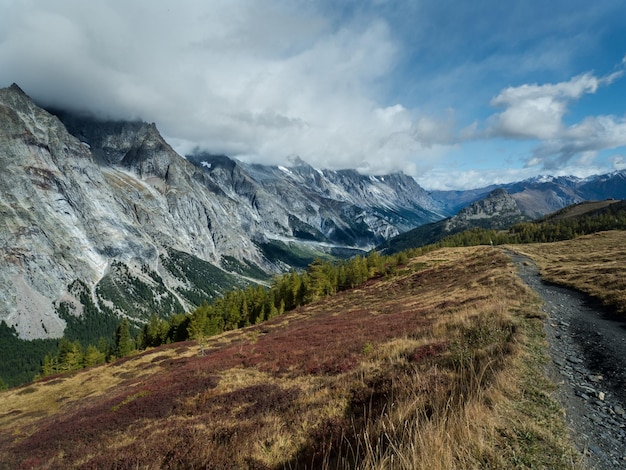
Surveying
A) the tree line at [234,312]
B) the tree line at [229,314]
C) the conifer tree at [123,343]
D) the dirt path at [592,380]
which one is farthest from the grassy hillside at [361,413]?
the conifer tree at [123,343]

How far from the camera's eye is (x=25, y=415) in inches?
1431

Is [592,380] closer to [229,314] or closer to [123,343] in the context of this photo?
[229,314]

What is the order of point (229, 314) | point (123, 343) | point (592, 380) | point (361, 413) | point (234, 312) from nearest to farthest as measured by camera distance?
1. point (361, 413)
2. point (592, 380)
3. point (123, 343)
4. point (234, 312)
5. point (229, 314)

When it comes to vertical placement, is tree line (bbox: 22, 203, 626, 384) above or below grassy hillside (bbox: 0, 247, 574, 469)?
below

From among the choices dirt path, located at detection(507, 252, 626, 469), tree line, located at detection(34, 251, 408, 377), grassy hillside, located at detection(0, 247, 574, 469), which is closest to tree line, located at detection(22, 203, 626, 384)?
tree line, located at detection(34, 251, 408, 377)

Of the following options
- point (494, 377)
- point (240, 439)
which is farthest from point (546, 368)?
point (240, 439)

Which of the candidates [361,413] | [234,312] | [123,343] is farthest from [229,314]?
[361,413]

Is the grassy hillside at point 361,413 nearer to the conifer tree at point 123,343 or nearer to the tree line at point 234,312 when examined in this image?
the tree line at point 234,312

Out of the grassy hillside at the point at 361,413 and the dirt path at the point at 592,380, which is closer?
the grassy hillside at the point at 361,413

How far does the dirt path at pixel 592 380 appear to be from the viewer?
559cm

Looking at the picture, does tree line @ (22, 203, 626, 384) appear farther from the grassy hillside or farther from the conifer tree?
the grassy hillside

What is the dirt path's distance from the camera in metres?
5.59

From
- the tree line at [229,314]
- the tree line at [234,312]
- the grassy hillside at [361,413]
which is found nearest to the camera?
the grassy hillside at [361,413]

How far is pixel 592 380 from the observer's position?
8711 mm
